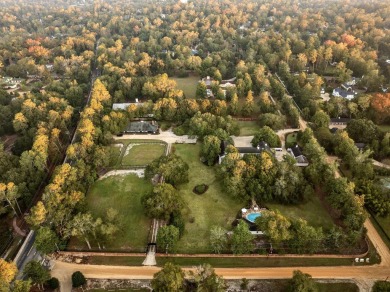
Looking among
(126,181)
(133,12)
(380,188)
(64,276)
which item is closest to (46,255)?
(64,276)

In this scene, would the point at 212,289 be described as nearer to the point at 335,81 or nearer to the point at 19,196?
the point at 19,196

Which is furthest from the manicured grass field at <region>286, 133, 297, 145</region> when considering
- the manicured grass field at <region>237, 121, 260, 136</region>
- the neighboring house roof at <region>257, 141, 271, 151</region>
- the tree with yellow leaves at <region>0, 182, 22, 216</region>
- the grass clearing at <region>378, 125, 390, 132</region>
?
the tree with yellow leaves at <region>0, 182, 22, 216</region>

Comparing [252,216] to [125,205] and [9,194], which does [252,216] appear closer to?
[125,205]

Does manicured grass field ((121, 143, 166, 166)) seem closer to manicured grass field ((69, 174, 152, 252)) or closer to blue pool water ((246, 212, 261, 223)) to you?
manicured grass field ((69, 174, 152, 252))

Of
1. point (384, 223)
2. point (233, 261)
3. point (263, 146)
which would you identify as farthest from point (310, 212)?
point (263, 146)

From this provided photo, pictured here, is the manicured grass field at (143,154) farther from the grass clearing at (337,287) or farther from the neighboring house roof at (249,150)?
the grass clearing at (337,287)
